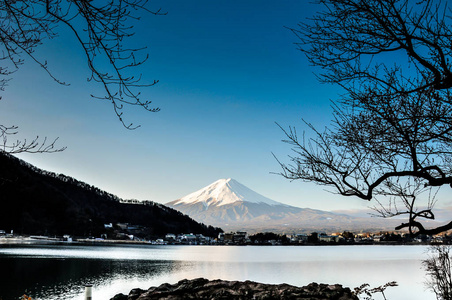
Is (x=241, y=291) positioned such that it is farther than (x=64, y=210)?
No

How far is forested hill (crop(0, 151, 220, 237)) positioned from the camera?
10062cm

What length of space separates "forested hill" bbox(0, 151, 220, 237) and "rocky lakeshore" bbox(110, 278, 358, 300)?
81.9 metres

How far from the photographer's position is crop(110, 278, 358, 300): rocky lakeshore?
473cm

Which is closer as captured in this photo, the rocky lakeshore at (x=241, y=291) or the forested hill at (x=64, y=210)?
the rocky lakeshore at (x=241, y=291)

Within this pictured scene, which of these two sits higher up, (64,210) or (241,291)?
(64,210)

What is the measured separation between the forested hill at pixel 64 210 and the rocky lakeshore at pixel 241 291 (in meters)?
81.9

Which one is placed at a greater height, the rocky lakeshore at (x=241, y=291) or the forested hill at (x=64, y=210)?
the forested hill at (x=64, y=210)

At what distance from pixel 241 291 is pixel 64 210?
378 ft

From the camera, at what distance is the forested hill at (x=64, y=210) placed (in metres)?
101

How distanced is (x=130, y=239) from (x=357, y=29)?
153m

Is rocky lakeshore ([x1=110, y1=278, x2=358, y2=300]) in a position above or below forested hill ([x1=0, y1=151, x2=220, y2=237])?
below

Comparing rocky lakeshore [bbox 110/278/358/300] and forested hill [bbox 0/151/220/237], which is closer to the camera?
rocky lakeshore [bbox 110/278/358/300]

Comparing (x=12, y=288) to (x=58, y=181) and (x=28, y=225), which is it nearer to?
(x=28, y=225)

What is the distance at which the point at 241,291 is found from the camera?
16.1 feet
